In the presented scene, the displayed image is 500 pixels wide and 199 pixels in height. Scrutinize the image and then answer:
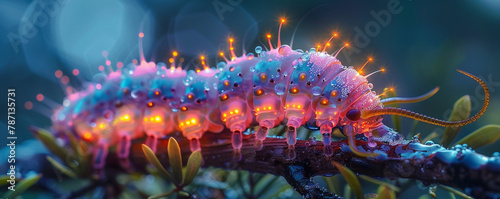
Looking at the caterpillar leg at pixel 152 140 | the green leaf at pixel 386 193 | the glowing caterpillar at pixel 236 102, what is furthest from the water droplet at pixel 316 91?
the caterpillar leg at pixel 152 140

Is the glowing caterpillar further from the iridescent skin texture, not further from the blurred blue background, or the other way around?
the blurred blue background

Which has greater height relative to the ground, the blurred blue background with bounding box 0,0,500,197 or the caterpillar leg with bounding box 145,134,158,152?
the blurred blue background with bounding box 0,0,500,197

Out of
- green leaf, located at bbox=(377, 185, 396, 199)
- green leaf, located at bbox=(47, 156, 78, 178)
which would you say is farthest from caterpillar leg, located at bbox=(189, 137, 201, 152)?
green leaf, located at bbox=(377, 185, 396, 199)

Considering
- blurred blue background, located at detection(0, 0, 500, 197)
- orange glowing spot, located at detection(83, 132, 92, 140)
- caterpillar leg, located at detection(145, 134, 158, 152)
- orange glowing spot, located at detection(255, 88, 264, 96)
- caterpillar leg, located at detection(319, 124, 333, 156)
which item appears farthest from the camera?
blurred blue background, located at detection(0, 0, 500, 197)

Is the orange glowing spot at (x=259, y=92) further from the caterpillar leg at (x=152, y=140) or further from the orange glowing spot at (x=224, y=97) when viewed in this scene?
the caterpillar leg at (x=152, y=140)

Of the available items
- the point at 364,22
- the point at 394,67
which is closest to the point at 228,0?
the point at 364,22

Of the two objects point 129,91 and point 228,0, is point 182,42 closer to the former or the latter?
point 228,0
